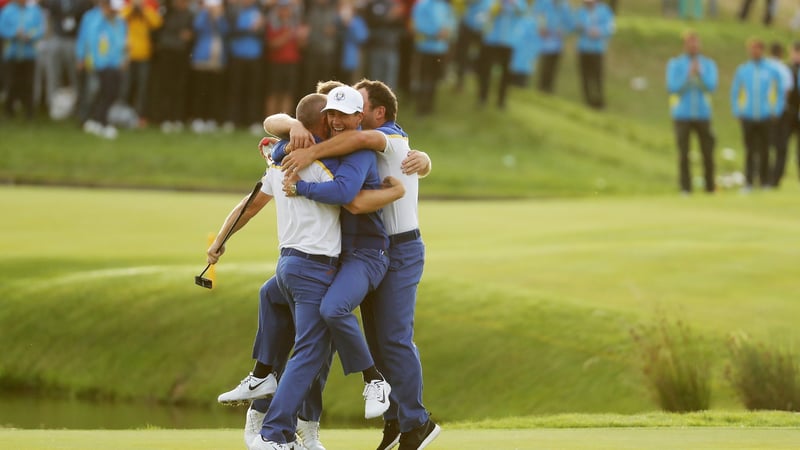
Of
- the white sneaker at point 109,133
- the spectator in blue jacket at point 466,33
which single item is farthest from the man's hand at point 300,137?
the spectator in blue jacket at point 466,33

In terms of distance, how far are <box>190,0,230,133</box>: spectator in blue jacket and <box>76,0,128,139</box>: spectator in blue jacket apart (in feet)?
4.34

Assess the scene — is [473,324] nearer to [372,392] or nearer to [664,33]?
[372,392]

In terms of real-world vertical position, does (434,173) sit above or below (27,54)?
below

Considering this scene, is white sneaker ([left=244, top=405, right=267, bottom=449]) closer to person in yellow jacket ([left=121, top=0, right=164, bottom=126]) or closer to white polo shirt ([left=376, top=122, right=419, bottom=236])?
white polo shirt ([left=376, top=122, right=419, bottom=236])

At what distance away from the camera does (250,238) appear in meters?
19.7

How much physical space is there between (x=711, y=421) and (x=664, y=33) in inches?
1397

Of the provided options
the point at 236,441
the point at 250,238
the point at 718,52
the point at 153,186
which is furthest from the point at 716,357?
the point at 718,52

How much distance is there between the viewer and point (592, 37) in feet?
124

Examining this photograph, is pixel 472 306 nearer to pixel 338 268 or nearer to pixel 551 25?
pixel 338 268

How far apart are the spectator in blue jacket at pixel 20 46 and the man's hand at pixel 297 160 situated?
67.2 ft

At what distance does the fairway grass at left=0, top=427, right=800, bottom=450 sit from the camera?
30.6 feet

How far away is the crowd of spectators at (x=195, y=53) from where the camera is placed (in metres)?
28.0

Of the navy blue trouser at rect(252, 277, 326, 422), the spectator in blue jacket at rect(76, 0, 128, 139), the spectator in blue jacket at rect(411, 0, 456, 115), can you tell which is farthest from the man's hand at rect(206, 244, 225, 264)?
the spectator in blue jacket at rect(411, 0, 456, 115)

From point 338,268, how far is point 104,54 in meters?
19.6
